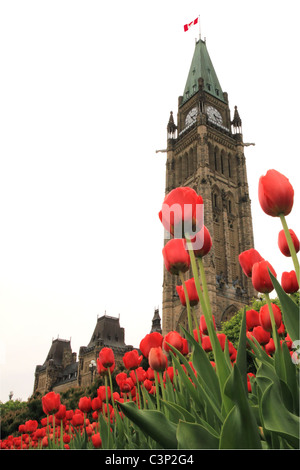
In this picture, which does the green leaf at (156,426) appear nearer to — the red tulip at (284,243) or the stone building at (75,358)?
the red tulip at (284,243)

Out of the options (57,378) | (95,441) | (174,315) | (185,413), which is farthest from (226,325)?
(57,378)

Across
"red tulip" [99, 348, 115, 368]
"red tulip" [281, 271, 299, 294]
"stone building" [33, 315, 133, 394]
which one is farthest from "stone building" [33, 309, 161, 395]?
"red tulip" [281, 271, 299, 294]

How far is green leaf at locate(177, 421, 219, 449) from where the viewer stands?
1.01 meters

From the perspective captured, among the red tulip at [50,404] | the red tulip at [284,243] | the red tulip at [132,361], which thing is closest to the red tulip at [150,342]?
the red tulip at [132,361]

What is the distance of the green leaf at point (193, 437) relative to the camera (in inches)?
39.8

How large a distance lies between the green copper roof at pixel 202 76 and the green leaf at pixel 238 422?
182ft

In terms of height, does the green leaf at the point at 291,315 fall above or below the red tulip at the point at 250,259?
below

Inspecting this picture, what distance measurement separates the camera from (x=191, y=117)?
51062 mm

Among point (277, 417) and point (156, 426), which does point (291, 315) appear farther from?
point (156, 426)

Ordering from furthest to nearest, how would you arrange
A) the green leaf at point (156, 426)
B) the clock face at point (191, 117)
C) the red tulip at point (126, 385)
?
1. the clock face at point (191, 117)
2. the red tulip at point (126, 385)
3. the green leaf at point (156, 426)

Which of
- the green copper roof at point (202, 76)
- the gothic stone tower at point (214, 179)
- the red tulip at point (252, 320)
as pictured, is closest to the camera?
the red tulip at point (252, 320)

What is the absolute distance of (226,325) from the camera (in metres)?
25.2

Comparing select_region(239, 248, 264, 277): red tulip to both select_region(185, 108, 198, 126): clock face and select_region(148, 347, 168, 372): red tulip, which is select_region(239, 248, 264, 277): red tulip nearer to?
select_region(148, 347, 168, 372): red tulip

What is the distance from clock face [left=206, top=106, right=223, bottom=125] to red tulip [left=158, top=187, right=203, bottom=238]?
5150 cm
